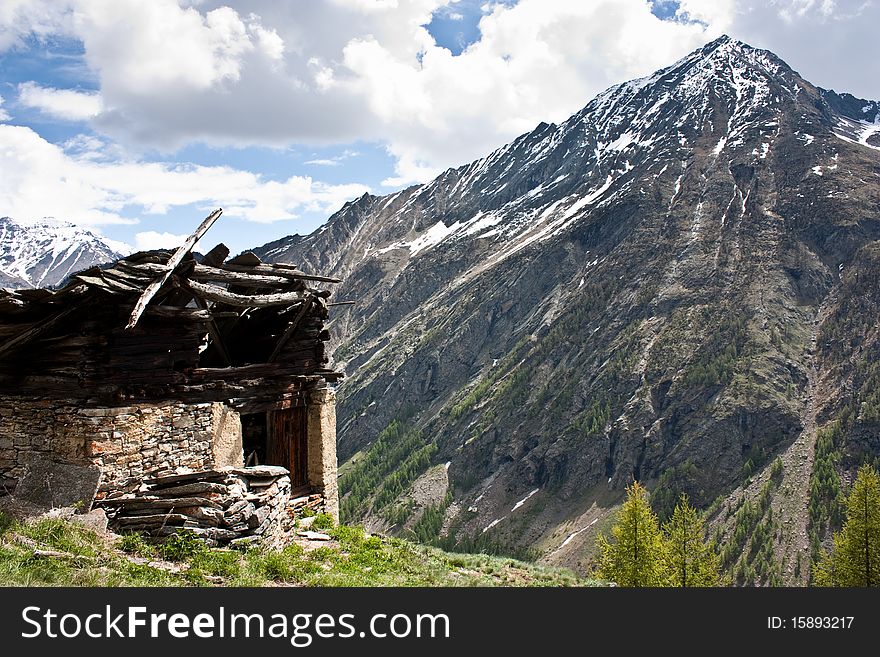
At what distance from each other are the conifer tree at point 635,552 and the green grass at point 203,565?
24.9 meters

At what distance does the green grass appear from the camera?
898 cm

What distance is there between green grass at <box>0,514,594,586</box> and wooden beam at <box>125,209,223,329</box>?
410cm

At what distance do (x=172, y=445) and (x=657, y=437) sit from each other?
5676 inches

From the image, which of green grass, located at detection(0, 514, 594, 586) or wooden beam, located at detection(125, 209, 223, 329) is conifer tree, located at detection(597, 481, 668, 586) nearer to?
green grass, located at detection(0, 514, 594, 586)

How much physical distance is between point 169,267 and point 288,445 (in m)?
6.63

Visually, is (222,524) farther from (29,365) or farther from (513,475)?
(513,475)

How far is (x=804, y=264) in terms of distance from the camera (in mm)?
172250

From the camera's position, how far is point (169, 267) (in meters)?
14.2

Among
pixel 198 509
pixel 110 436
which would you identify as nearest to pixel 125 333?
pixel 110 436

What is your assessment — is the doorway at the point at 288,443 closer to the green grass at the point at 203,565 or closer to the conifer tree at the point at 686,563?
the green grass at the point at 203,565

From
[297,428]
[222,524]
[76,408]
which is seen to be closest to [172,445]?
[76,408]

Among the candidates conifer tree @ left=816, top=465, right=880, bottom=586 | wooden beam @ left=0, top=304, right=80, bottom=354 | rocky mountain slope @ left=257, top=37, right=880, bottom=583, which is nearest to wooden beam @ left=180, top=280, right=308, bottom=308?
wooden beam @ left=0, top=304, right=80, bottom=354

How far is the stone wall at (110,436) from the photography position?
43.5 ft

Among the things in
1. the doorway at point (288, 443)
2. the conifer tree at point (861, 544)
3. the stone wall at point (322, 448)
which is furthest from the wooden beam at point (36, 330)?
the conifer tree at point (861, 544)
